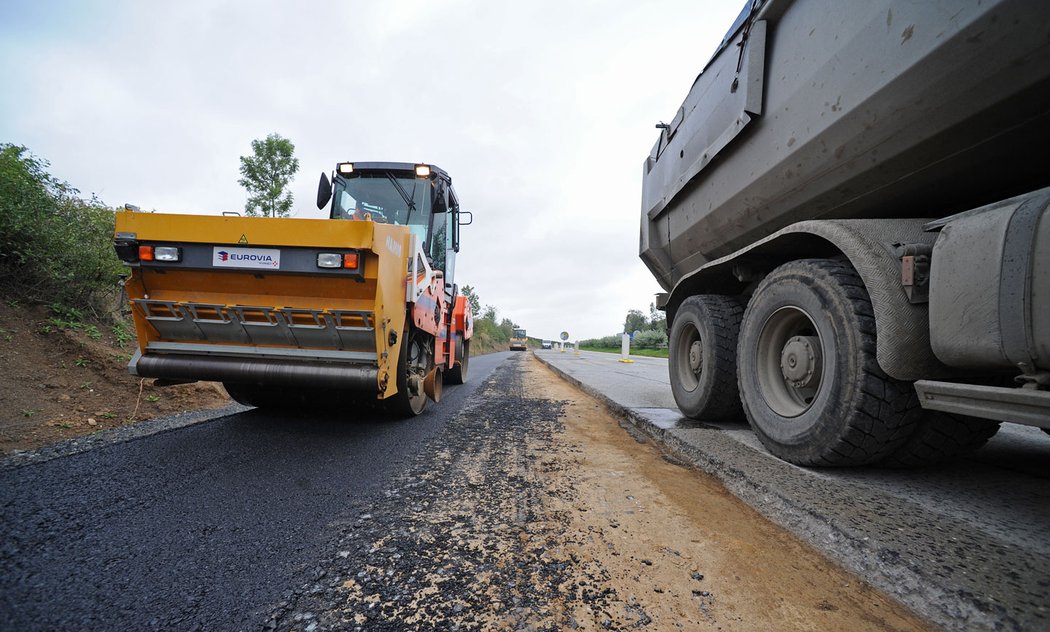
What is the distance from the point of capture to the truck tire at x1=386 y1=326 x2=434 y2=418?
3.25 metres

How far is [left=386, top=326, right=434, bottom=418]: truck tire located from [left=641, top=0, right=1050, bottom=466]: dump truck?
2.43m

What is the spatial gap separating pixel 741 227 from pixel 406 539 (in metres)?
2.79

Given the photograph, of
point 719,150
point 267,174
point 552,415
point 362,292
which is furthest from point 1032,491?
point 267,174

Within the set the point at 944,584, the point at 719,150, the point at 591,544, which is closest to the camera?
the point at 944,584

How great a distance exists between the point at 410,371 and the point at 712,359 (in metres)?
2.50

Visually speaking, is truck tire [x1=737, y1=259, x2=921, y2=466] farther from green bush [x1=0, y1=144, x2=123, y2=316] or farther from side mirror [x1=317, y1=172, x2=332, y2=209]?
green bush [x1=0, y1=144, x2=123, y2=316]

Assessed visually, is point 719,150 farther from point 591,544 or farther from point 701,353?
point 591,544

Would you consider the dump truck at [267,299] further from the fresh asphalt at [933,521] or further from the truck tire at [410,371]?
the fresh asphalt at [933,521]

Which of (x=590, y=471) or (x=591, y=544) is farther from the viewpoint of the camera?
(x=590, y=471)

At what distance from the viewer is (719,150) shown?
9.28 feet

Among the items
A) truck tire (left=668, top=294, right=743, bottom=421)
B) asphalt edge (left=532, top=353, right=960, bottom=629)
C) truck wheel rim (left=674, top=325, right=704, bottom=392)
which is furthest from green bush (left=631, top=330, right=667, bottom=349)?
asphalt edge (left=532, top=353, right=960, bottom=629)

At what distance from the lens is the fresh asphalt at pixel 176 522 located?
119cm

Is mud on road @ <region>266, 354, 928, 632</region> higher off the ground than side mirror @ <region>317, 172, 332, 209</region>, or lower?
lower

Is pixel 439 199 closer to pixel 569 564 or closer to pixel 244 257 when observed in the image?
pixel 244 257
